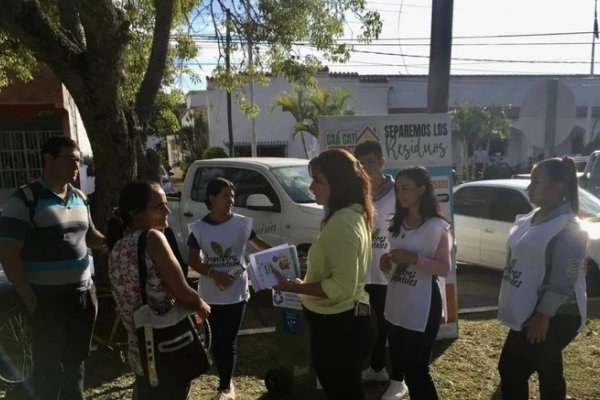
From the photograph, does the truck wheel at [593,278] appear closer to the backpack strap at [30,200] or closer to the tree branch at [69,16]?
the backpack strap at [30,200]

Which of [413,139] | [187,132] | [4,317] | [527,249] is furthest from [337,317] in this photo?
[187,132]

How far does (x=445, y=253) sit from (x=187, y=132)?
106 feet

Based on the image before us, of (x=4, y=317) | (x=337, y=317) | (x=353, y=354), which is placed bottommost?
(x=4, y=317)

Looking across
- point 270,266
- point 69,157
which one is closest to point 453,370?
point 270,266

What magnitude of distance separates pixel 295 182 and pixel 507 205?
3232 mm

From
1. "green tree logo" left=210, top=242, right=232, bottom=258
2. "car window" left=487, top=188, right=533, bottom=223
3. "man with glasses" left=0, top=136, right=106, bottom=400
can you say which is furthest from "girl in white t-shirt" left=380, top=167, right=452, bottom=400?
"car window" left=487, top=188, right=533, bottom=223

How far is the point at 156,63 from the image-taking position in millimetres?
5742

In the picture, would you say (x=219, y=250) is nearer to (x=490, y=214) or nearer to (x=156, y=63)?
(x=156, y=63)

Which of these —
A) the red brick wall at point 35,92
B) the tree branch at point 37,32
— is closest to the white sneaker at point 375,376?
the tree branch at point 37,32

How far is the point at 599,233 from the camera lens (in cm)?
688

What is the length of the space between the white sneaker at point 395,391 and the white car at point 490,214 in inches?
161

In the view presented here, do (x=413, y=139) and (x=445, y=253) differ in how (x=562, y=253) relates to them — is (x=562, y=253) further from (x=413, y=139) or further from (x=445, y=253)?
(x=413, y=139)

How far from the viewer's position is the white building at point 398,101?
2861 cm

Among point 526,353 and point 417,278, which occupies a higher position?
point 417,278
